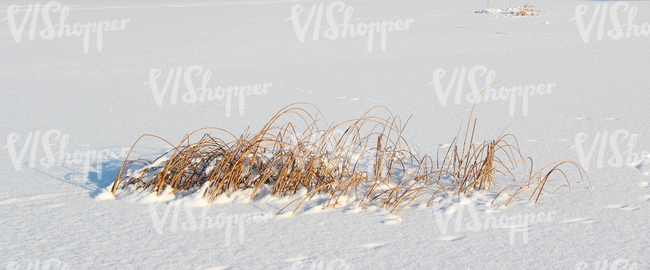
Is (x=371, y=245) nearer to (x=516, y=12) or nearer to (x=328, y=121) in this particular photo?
(x=328, y=121)

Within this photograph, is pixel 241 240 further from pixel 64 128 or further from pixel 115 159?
pixel 64 128

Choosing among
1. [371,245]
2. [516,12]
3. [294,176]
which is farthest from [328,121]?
[516,12]

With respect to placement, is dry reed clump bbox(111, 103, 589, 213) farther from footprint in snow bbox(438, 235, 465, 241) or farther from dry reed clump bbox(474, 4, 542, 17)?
dry reed clump bbox(474, 4, 542, 17)

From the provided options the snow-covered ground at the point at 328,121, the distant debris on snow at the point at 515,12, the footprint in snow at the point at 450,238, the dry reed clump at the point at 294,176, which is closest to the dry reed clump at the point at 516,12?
the distant debris on snow at the point at 515,12

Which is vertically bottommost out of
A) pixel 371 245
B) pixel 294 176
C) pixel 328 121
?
pixel 371 245

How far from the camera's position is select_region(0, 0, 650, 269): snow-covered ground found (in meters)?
2.00

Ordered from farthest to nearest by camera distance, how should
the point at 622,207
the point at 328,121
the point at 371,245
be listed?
the point at 328,121 < the point at 622,207 < the point at 371,245

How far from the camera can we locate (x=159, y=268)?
6.19ft

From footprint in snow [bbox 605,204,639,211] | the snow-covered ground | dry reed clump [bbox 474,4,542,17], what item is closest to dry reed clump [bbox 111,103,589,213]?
the snow-covered ground

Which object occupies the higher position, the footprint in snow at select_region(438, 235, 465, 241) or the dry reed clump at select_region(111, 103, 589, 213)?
the dry reed clump at select_region(111, 103, 589, 213)

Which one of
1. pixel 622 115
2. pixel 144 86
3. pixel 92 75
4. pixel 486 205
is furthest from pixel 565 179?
pixel 92 75

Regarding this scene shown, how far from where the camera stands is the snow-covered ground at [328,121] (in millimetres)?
2000

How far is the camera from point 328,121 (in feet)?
13.1

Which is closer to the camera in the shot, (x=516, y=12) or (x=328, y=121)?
(x=328, y=121)
